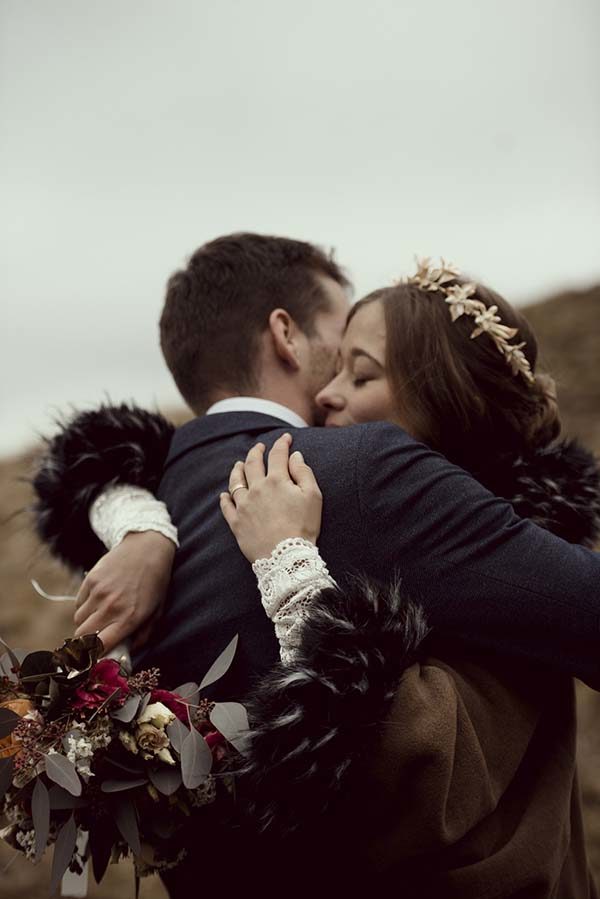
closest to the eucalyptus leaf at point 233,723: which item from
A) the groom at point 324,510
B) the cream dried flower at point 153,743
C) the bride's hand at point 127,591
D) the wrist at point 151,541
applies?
the cream dried flower at point 153,743

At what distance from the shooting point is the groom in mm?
1980

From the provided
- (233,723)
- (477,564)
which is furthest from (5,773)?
(477,564)

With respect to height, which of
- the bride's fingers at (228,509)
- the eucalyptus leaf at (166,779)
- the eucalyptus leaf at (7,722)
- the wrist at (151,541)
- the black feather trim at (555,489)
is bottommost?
the black feather trim at (555,489)

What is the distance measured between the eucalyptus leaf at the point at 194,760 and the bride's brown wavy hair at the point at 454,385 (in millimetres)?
1093

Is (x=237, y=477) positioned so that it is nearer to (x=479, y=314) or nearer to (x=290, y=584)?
(x=290, y=584)

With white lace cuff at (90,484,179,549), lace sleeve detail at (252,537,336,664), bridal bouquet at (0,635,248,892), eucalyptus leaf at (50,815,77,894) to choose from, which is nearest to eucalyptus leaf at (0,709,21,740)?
bridal bouquet at (0,635,248,892)

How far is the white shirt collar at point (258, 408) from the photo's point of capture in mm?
2720

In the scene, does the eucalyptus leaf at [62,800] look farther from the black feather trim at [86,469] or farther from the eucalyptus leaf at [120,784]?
the black feather trim at [86,469]

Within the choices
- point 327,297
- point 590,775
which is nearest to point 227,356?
point 327,297

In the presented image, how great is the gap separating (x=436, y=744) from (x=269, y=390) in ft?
4.41

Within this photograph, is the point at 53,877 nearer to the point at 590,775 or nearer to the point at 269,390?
the point at 269,390

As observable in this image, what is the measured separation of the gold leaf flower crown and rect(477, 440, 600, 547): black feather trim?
0.87 ft

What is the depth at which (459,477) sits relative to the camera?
2072 mm

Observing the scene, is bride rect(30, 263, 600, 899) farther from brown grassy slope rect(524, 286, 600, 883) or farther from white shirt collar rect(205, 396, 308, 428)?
brown grassy slope rect(524, 286, 600, 883)
